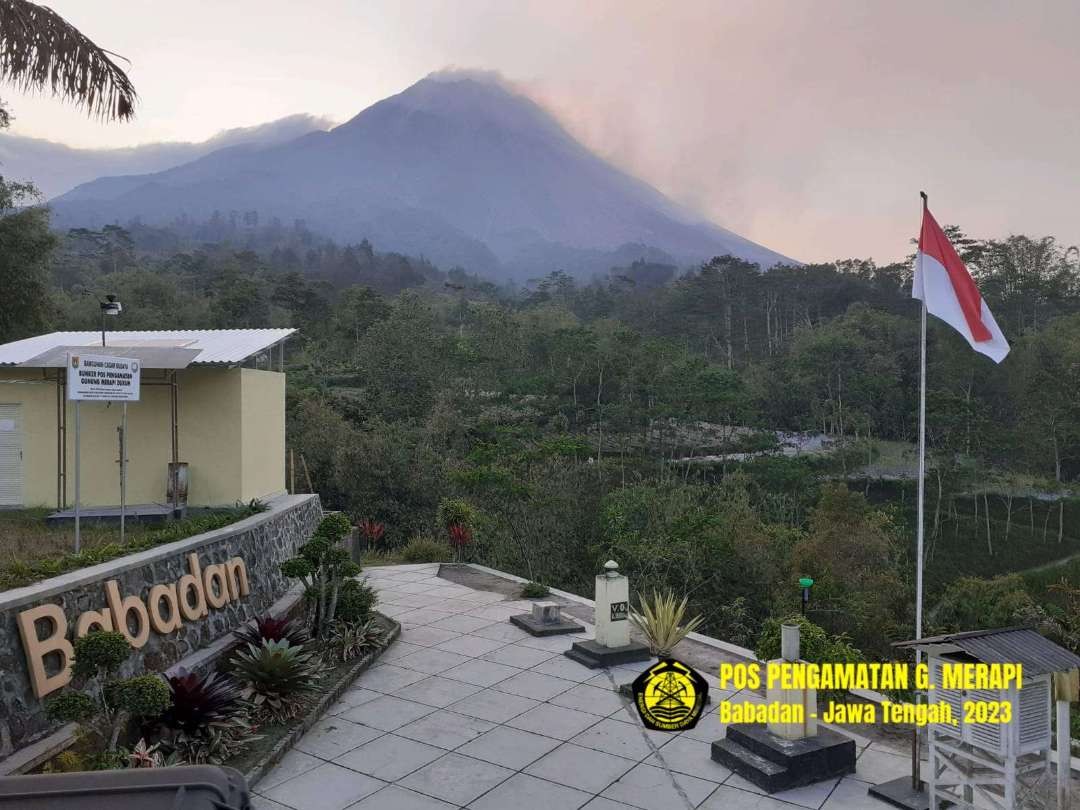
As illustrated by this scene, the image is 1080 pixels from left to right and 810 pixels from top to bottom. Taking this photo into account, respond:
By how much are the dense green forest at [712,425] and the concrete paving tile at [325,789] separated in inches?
371

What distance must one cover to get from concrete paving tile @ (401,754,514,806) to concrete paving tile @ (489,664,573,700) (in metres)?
1.53

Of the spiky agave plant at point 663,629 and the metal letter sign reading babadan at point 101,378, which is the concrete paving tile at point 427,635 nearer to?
the spiky agave plant at point 663,629

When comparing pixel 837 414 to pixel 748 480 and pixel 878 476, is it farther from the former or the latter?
pixel 748 480

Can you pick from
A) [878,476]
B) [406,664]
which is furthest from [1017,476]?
[406,664]

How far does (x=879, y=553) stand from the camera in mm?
20391

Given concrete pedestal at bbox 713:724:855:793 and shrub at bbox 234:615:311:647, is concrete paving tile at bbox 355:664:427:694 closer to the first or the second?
shrub at bbox 234:615:311:647

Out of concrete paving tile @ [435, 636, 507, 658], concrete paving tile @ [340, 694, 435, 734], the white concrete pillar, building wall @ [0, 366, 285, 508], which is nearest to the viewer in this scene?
concrete paving tile @ [340, 694, 435, 734]

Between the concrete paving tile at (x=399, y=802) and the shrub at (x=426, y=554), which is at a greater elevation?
the concrete paving tile at (x=399, y=802)

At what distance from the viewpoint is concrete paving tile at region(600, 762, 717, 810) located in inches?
215

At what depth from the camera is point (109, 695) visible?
516cm

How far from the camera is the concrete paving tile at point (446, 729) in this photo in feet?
21.5

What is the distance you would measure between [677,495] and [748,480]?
13.1 metres

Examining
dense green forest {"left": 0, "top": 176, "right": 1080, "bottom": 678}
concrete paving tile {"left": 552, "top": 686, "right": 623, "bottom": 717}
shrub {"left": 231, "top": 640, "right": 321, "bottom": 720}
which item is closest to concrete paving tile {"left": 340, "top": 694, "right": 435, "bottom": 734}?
shrub {"left": 231, "top": 640, "right": 321, "bottom": 720}

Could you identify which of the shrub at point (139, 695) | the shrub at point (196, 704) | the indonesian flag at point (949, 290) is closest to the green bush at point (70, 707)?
the shrub at point (139, 695)
